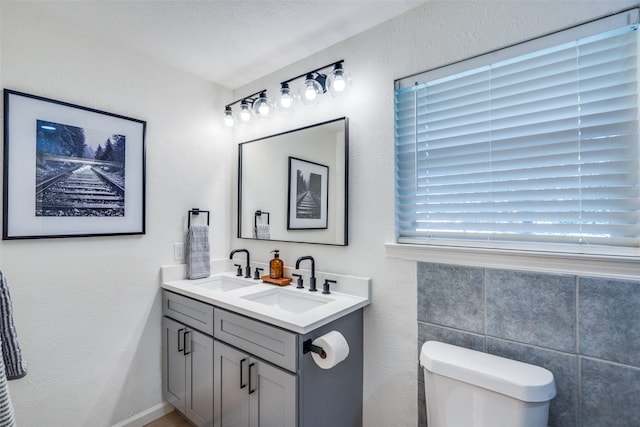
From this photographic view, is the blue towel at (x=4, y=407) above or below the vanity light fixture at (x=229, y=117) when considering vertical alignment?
below

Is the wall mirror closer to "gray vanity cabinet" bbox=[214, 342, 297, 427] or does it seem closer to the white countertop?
the white countertop

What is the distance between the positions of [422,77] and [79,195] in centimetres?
190

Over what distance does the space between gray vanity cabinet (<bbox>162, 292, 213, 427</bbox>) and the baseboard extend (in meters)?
0.08

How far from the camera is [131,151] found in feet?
6.05

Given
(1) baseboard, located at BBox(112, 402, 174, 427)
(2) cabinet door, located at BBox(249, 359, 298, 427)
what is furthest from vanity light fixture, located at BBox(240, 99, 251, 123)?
(1) baseboard, located at BBox(112, 402, 174, 427)

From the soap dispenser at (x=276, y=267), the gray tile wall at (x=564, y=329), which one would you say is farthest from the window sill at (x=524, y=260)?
the soap dispenser at (x=276, y=267)

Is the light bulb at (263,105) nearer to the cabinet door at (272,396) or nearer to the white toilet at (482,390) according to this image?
the cabinet door at (272,396)

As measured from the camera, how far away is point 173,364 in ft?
6.29

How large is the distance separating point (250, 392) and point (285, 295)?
54cm

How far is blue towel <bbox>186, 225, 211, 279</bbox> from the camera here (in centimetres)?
207

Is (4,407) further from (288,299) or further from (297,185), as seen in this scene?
(297,185)

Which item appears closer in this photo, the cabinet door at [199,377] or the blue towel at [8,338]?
the blue towel at [8,338]

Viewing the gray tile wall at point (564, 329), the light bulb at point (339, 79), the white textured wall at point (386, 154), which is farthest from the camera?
the light bulb at point (339, 79)

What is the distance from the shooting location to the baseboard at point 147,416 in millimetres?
1829
